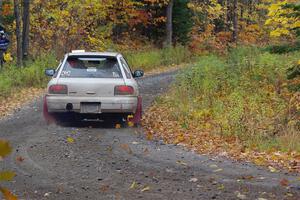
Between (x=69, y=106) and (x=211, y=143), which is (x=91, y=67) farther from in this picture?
(x=211, y=143)

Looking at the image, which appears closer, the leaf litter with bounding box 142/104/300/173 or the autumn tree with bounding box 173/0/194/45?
the leaf litter with bounding box 142/104/300/173

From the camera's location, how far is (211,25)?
4225 cm

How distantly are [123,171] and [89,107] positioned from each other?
12.1 feet

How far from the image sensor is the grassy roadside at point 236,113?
343 inches

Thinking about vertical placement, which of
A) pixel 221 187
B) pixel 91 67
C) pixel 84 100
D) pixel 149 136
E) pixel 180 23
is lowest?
pixel 149 136

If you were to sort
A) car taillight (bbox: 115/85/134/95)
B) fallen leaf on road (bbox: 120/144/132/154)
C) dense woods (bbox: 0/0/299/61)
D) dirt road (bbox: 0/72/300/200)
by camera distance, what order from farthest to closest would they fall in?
dense woods (bbox: 0/0/299/61) → car taillight (bbox: 115/85/134/95) → fallen leaf on road (bbox: 120/144/132/154) → dirt road (bbox: 0/72/300/200)

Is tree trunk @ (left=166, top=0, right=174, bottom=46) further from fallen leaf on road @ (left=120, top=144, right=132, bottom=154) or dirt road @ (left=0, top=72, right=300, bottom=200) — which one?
fallen leaf on road @ (left=120, top=144, right=132, bottom=154)

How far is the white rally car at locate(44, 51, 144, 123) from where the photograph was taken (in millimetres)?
10523

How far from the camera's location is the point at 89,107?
10.5 m

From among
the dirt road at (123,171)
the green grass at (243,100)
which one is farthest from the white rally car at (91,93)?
the green grass at (243,100)

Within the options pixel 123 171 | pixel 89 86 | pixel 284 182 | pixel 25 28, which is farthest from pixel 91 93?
pixel 25 28

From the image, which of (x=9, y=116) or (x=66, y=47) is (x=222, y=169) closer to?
(x=9, y=116)


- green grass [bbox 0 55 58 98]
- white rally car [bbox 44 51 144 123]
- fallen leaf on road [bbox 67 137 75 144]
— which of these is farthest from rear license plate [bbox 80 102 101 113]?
green grass [bbox 0 55 58 98]

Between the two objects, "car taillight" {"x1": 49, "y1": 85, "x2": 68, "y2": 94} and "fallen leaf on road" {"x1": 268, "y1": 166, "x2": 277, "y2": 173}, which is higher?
"car taillight" {"x1": 49, "y1": 85, "x2": 68, "y2": 94}
